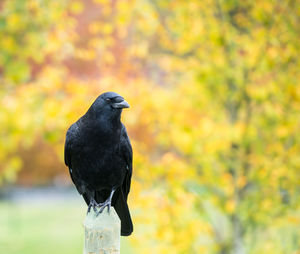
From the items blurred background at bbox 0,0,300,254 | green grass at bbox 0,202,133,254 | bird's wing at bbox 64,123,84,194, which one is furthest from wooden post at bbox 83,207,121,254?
green grass at bbox 0,202,133,254

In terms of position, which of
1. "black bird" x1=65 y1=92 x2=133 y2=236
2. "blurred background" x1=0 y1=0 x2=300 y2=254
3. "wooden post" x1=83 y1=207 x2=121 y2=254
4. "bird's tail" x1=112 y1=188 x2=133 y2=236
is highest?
"blurred background" x1=0 y1=0 x2=300 y2=254

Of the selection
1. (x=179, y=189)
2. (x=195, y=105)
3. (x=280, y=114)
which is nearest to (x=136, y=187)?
(x=179, y=189)

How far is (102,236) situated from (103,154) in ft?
2.05

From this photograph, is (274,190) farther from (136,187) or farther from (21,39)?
(21,39)

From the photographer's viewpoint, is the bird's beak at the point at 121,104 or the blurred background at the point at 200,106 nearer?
the bird's beak at the point at 121,104

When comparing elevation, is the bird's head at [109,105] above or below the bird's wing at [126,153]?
above

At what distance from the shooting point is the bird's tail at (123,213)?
245 cm

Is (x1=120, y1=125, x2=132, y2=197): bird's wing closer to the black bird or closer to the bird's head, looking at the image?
the black bird

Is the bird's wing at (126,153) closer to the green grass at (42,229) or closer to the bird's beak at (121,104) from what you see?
the bird's beak at (121,104)

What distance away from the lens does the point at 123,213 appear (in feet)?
8.15

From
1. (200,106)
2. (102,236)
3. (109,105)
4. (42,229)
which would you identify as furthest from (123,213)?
(42,229)

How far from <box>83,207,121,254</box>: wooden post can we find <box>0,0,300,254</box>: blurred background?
2436 millimetres

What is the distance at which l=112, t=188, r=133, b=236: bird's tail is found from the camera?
96.4 inches

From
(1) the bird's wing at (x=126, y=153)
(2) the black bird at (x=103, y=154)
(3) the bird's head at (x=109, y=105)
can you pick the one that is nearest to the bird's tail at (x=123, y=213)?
(2) the black bird at (x=103, y=154)
